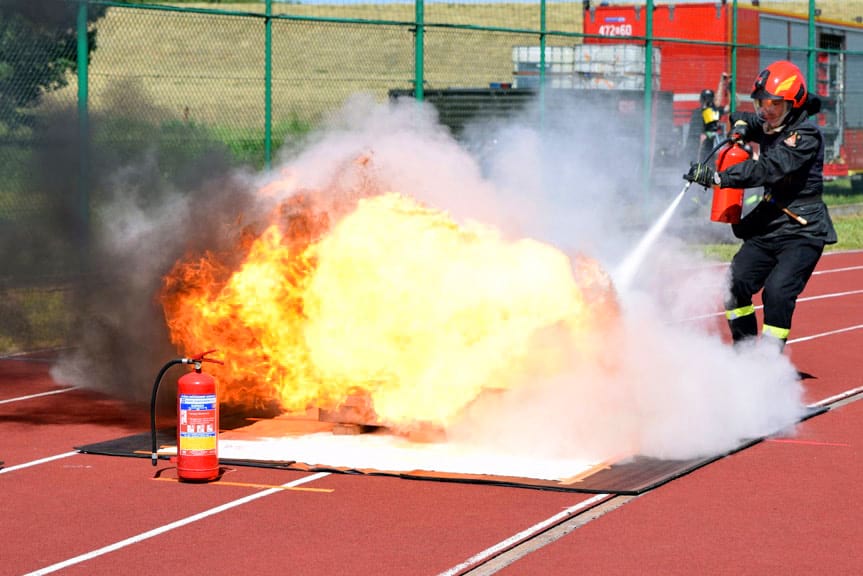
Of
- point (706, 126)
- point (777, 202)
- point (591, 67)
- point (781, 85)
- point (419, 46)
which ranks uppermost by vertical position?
point (591, 67)

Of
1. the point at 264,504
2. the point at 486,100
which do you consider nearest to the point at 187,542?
the point at 264,504

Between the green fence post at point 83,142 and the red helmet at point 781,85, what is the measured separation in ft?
17.8

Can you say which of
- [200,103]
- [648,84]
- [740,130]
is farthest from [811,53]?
[740,130]

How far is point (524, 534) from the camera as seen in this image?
20.3ft

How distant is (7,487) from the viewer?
728 centimetres

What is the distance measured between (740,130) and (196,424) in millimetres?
4852

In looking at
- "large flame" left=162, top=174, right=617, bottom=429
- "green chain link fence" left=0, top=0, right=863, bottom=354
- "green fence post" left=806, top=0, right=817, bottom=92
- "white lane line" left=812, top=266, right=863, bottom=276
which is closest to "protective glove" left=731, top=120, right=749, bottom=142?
"large flame" left=162, top=174, right=617, bottom=429

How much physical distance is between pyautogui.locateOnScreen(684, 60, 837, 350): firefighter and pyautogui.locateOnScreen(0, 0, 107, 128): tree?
23.3ft

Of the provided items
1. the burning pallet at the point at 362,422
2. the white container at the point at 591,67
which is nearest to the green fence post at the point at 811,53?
the white container at the point at 591,67

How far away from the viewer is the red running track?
5.78 m

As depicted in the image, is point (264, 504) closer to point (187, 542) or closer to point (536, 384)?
point (187, 542)

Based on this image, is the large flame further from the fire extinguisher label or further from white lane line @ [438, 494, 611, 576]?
white lane line @ [438, 494, 611, 576]

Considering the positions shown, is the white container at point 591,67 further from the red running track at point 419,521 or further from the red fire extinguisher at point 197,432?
the red fire extinguisher at point 197,432

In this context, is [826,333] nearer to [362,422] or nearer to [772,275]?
[772,275]
